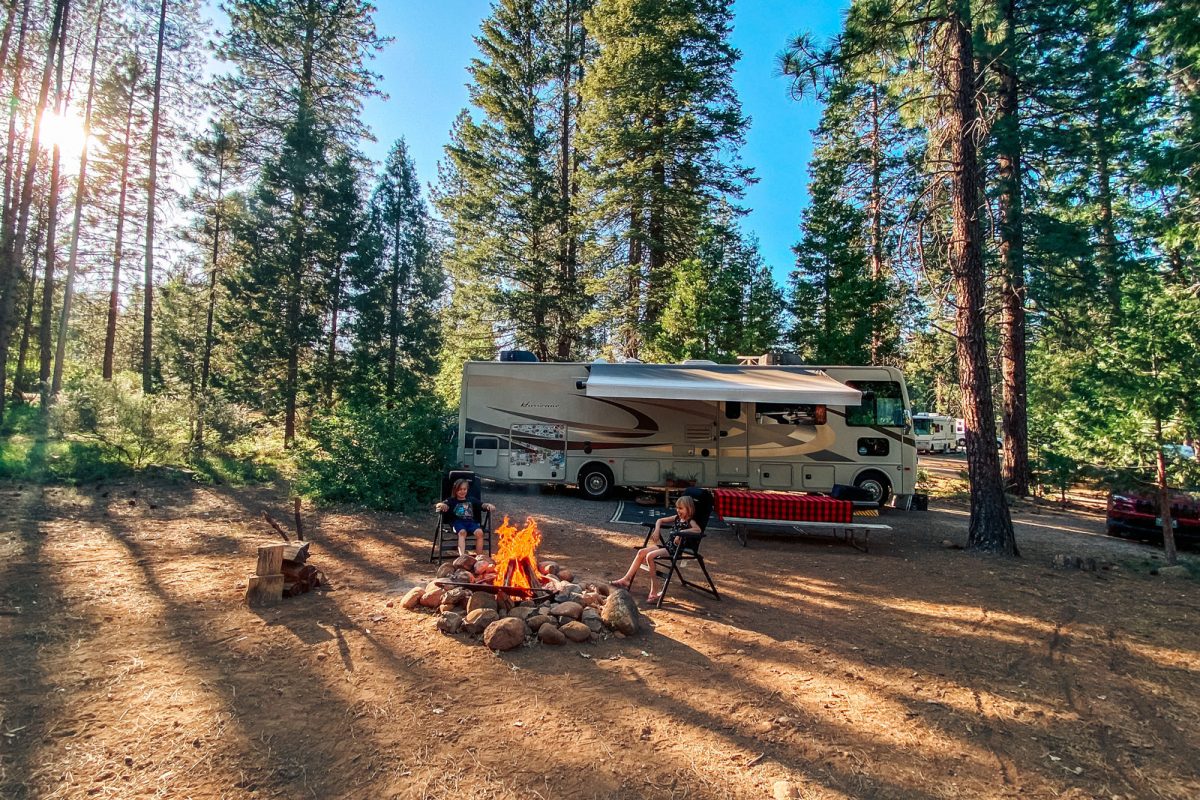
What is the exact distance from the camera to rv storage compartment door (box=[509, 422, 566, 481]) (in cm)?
1040

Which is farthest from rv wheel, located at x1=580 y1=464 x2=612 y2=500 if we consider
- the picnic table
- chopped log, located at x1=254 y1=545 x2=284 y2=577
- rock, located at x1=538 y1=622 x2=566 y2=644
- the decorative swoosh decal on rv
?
rock, located at x1=538 y1=622 x2=566 y2=644

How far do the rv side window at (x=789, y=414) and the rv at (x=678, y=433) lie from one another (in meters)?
0.02

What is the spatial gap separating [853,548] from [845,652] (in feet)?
12.5

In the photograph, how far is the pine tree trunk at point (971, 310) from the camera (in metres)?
6.81

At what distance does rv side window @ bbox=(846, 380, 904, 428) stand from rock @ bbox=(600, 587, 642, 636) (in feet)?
25.0

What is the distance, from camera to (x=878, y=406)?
32.8 feet

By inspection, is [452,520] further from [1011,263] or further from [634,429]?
[1011,263]

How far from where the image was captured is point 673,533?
4.88 meters

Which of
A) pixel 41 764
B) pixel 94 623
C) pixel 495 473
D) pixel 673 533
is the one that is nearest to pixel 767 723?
pixel 673 533

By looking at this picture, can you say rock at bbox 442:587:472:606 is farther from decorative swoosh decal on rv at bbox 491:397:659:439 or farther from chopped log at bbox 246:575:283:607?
decorative swoosh decal on rv at bbox 491:397:659:439

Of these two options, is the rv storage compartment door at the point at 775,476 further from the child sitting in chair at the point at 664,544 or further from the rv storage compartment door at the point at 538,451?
the child sitting in chair at the point at 664,544

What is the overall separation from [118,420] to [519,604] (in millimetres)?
10285

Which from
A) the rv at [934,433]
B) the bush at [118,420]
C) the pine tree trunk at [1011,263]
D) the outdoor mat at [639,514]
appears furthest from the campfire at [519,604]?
the rv at [934,433]

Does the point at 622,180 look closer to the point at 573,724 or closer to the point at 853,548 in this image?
the point at 853,548
